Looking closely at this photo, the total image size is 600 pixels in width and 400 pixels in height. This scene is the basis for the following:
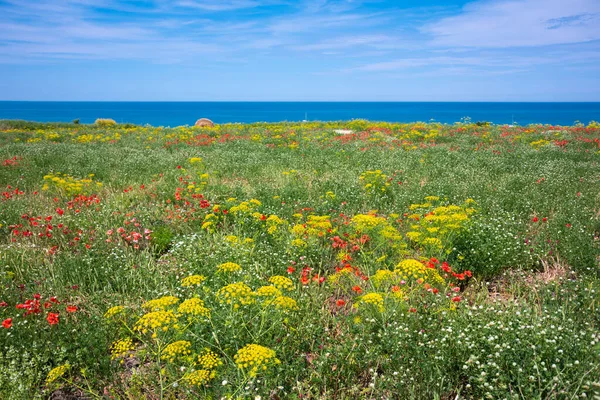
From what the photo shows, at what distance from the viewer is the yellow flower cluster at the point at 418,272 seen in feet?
14.6

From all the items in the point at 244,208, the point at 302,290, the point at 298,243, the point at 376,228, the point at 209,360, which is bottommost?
the point at 302,290

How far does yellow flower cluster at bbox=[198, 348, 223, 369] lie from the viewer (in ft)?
11.5

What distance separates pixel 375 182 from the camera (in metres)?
10.2

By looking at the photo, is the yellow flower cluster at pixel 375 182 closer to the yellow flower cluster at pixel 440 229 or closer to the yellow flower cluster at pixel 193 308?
the yellow flower cluster at pixel 440 229

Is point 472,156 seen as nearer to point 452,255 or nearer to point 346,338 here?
point 452,255

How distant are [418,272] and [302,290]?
5.37 feet

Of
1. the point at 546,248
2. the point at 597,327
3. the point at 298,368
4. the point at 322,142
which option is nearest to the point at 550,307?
the point at 597,327

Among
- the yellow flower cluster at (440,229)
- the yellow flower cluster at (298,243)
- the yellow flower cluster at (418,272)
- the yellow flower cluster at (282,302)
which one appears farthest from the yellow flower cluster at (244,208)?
the yellow flower cluster at (418,272)

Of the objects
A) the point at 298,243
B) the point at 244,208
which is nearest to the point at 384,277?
the point at 298,243

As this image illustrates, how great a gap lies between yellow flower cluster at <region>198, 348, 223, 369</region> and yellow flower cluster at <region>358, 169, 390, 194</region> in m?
6.76

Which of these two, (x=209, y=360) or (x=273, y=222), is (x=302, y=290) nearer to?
(x=273, y=222)

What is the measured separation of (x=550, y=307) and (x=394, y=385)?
241 centimetres

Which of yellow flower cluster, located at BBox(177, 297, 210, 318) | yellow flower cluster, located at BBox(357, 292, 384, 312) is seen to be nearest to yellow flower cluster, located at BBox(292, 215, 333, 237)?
yellow flower cluster, located at BBox(357, 292, 384, 312)

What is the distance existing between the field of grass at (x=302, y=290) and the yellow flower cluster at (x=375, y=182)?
6cm
